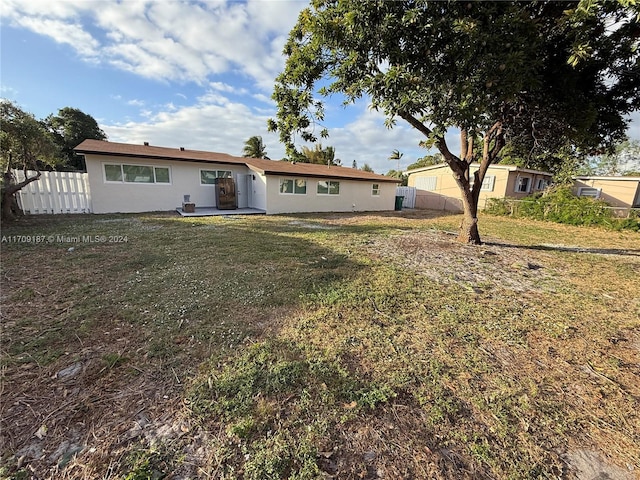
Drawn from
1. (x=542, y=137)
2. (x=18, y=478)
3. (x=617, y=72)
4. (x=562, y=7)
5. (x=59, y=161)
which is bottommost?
(x=18, y=478)

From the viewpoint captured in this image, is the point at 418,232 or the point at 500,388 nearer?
the point at 500,388

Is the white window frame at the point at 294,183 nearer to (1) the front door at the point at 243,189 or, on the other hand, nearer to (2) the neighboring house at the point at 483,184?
(1) the front door at the point at 243,189

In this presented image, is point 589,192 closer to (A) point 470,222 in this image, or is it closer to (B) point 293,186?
(A) point 470,222

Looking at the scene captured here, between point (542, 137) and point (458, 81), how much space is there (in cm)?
503

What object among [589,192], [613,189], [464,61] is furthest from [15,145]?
[613,189]

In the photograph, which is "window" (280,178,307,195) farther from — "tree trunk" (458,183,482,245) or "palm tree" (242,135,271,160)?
"palm tree" (242,135,271,160)

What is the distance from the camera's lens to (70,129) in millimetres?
22969

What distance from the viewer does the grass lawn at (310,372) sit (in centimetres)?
170

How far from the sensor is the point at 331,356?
266 centimetres

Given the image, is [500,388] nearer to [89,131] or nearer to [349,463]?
[349,463]

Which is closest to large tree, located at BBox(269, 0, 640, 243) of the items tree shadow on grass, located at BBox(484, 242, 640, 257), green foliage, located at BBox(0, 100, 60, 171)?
tree shadow on grass, located at BBox(484, 242, 640, 257)

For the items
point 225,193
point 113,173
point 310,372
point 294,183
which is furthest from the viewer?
point 294,183

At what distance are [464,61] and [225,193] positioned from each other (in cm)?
1211

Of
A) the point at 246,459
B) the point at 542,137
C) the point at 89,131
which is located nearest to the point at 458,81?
the point at 542,137
